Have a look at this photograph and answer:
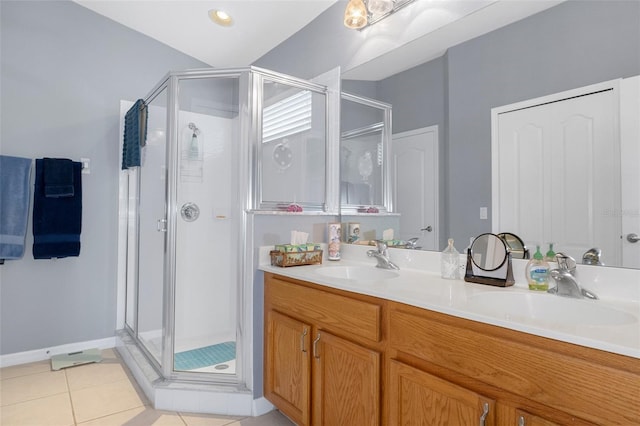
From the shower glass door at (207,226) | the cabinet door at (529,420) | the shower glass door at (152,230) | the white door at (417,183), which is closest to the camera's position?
the cabinet door at (529,420)

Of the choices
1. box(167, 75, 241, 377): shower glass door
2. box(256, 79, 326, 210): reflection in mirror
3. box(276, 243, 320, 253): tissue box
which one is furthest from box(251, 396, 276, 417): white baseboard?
box(256, 79, 326, 210): reflection in mirror

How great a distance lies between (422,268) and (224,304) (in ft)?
4.26

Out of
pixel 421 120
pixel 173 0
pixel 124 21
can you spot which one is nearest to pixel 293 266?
pixel 421 120

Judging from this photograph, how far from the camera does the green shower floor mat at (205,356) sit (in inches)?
82.2

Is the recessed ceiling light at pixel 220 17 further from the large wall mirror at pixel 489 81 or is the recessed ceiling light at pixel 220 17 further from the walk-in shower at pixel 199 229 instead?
the large wall mirror at pixel 489 81

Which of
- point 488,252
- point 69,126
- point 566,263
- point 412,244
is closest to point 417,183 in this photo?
point 412,244

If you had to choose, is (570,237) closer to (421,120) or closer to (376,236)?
(421,120)

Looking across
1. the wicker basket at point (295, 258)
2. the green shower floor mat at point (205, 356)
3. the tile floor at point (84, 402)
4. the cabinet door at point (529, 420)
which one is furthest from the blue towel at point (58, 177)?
the cabinet door at point (529, 420)

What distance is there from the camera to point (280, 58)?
288 cm

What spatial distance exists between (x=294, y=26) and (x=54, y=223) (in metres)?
2.31

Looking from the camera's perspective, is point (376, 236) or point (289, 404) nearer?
point (289, 404)

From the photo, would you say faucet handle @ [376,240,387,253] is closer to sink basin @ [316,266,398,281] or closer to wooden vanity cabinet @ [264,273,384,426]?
sink basin @ [316,266,398,281]

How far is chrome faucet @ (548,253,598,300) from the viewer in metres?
1.15

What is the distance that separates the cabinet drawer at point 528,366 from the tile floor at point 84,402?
115 centimetres
